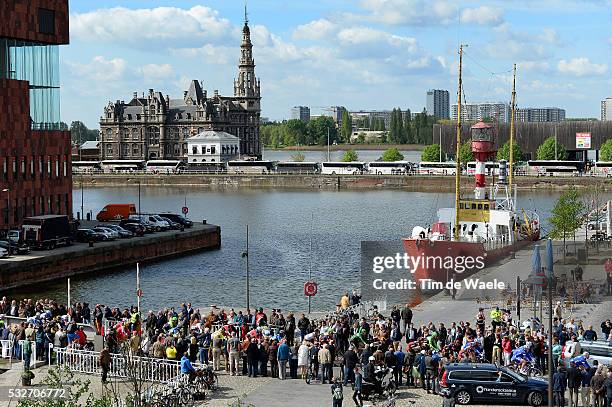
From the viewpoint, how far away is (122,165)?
189875 millimetres

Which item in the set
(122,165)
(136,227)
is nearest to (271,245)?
(136,227)

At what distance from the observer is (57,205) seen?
6994 cm

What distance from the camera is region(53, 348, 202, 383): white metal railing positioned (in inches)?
1022

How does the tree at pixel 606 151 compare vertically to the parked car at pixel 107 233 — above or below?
above

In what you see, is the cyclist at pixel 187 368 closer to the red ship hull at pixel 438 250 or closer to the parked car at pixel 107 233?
the red ship hull at pixel 438 250

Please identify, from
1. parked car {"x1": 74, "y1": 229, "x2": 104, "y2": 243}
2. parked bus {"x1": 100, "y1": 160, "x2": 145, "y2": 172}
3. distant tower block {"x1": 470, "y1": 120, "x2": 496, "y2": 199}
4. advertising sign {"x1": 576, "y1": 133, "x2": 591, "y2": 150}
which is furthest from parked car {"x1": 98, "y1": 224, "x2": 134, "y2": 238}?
advertising sign {"x1": 576, "y1": 133, "x2": 591, "y2": 150}

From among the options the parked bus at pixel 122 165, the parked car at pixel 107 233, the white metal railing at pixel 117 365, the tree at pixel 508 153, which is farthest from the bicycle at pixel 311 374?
the parked bus at pixel 122 165

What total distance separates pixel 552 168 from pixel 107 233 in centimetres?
10599

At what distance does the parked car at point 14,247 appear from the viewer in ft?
186

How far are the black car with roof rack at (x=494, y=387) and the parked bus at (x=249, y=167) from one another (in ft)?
504

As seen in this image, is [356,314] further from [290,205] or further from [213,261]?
[290,205]

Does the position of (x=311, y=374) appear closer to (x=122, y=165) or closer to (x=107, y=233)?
(x=107, y=233)

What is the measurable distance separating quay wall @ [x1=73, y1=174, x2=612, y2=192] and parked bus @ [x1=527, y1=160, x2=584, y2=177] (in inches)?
273

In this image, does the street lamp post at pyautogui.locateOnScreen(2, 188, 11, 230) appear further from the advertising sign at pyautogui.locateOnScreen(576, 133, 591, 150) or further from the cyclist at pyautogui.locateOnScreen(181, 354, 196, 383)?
the advertising sign at pyautogui.locateOnScreen(576, 133, 591, 150)
